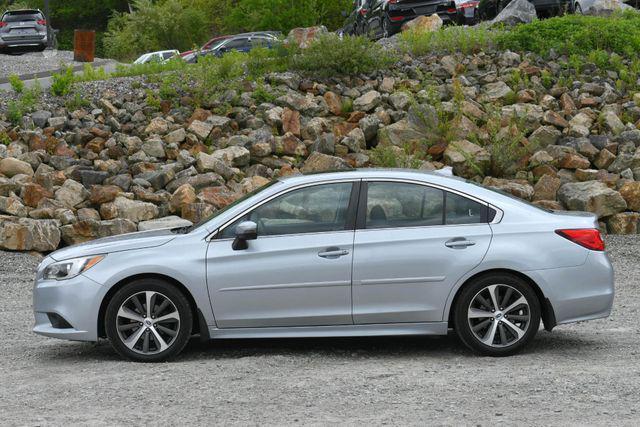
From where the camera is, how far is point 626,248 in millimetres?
15164

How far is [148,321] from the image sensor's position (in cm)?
839

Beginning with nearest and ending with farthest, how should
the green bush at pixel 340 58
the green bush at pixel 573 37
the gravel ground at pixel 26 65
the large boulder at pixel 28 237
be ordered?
the large boulder at pixel 28 237
the green bush at pixel 340 58
the green bush at pixel 573 37
the gravel ground at pixel 26 65

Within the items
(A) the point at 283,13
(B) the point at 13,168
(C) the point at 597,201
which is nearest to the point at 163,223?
(B) the point at 13,168

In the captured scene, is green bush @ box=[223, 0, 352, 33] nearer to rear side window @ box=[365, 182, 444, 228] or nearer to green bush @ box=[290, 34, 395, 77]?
green bush @ box=[290, 34, 395, 77]

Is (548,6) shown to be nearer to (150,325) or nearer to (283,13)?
(283,13)

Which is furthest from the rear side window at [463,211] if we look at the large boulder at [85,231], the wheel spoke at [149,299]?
the large boulder at [85,231]

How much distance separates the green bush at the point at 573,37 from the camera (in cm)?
2264

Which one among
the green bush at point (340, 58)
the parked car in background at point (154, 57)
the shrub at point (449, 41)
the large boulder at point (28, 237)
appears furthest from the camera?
the parked car in background at point (154, 57)

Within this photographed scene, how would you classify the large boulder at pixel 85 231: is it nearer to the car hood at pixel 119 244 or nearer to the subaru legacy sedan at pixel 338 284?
the car hood at pixel 119 244

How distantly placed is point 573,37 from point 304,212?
Result: 1552 centimetres

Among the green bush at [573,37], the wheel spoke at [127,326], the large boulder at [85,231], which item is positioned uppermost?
the green bush at [573,37]

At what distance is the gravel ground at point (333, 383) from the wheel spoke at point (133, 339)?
0.50 ft

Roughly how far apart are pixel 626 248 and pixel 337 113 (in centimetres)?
696

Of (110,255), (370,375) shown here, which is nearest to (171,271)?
(110,255)
